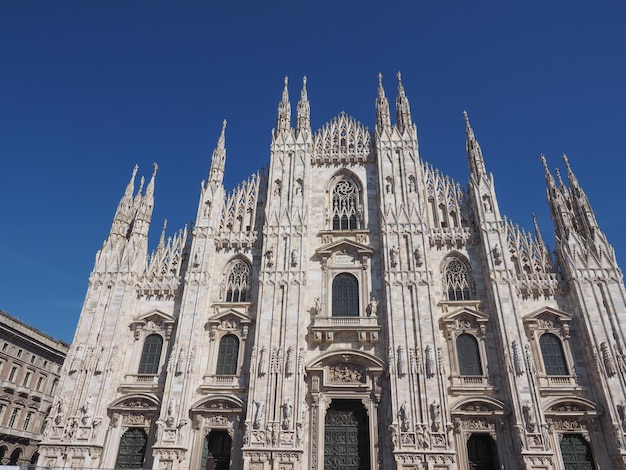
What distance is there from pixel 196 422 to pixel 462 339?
14364mm

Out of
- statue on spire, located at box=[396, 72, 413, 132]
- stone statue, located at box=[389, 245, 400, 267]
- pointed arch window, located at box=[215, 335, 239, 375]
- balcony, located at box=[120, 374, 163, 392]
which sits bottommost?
balcony, located at box=[120, 374, 163, 392]

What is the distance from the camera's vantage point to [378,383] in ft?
75.8

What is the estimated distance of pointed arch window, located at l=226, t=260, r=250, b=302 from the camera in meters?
26.9

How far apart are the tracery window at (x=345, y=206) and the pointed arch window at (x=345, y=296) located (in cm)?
365

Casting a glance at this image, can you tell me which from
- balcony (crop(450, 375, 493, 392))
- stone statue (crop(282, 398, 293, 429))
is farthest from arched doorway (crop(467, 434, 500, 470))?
stone statue (crop(282, 398, 293, 429))

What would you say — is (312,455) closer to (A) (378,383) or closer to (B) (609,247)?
(A) (378,383)

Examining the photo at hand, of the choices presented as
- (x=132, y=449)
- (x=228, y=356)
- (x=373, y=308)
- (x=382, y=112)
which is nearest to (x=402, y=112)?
(x=382, y=112)

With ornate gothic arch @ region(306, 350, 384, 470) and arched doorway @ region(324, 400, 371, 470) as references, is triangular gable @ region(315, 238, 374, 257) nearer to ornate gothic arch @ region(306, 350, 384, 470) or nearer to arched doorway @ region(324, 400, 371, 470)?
ornate gothic arch @ region(306, 350, 384, 470)

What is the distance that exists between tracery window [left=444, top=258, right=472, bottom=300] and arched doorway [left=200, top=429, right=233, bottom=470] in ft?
46.2

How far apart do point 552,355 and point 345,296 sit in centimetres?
1106

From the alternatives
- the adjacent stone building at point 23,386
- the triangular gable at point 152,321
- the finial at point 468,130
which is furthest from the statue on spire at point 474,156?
the adjacent stone building at point 23,386

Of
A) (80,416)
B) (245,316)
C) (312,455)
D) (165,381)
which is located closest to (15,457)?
(80,416)

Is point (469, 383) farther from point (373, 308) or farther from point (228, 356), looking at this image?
point (228, 356)

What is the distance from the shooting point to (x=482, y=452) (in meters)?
21.5
